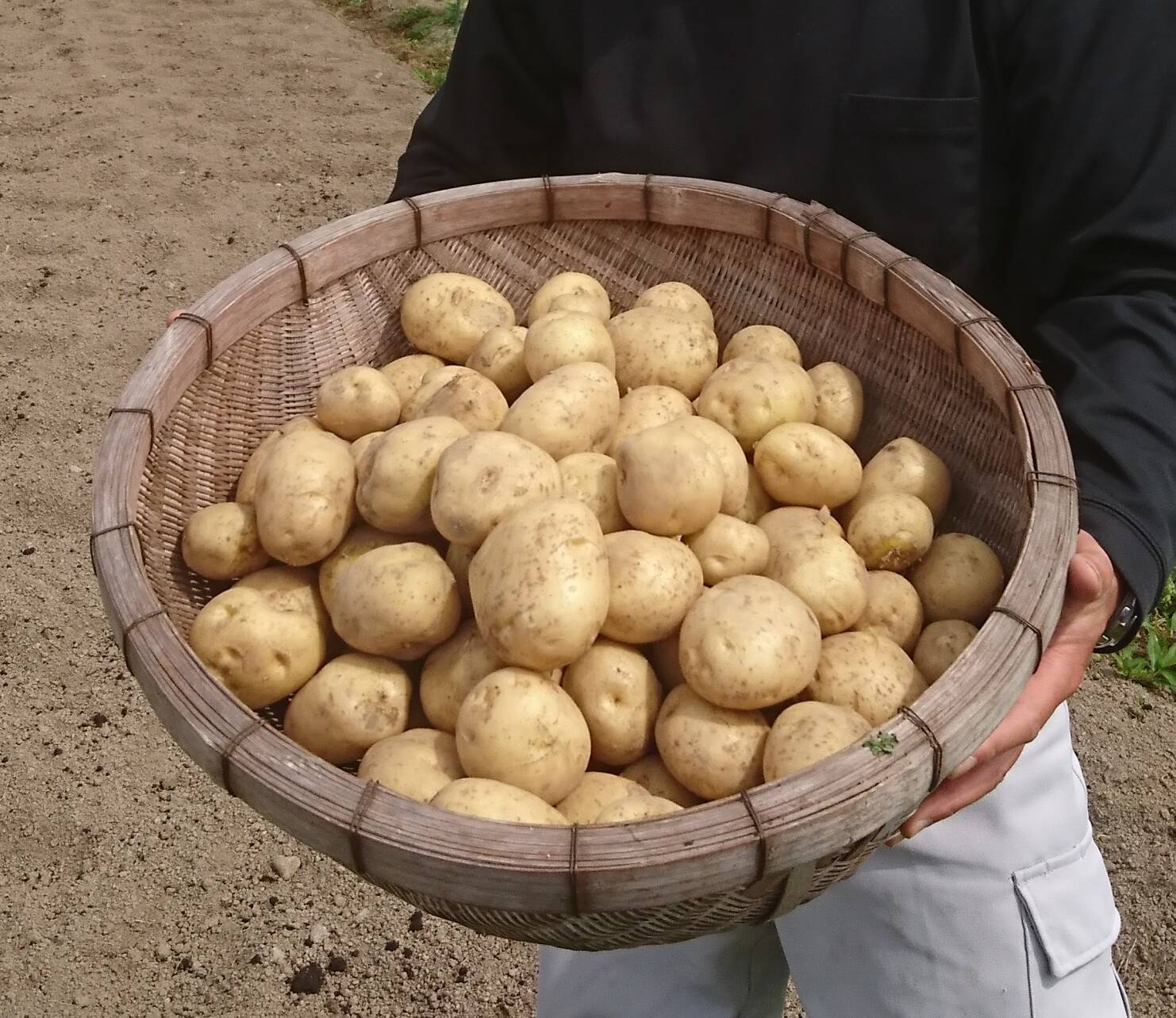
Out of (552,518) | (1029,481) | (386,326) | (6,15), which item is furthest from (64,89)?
(1029,481)

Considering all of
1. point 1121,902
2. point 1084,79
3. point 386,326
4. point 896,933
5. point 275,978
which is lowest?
point 275,978

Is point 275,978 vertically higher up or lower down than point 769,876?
lower down

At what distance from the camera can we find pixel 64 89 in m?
5.36

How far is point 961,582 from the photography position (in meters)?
1.58

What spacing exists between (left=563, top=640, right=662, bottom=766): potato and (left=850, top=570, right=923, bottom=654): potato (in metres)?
0.34

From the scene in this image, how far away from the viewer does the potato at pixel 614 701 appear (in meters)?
1.48

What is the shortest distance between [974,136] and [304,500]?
1155mm

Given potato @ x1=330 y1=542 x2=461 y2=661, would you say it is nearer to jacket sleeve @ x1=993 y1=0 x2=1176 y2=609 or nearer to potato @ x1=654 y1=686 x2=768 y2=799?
potato @ x1=654 y1=686 x2=768 y2=799

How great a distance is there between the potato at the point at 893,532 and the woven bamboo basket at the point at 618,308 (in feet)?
0.42

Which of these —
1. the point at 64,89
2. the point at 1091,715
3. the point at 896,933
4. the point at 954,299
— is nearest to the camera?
the point at 954,299

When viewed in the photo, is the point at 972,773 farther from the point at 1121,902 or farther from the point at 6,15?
the point at 6,15

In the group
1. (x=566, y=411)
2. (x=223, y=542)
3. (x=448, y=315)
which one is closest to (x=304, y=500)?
(x=223, y=542)

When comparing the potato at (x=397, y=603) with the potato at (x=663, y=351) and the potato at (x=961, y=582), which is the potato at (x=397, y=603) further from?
the potato at (x=961, y=582)

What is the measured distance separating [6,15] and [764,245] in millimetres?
6077
